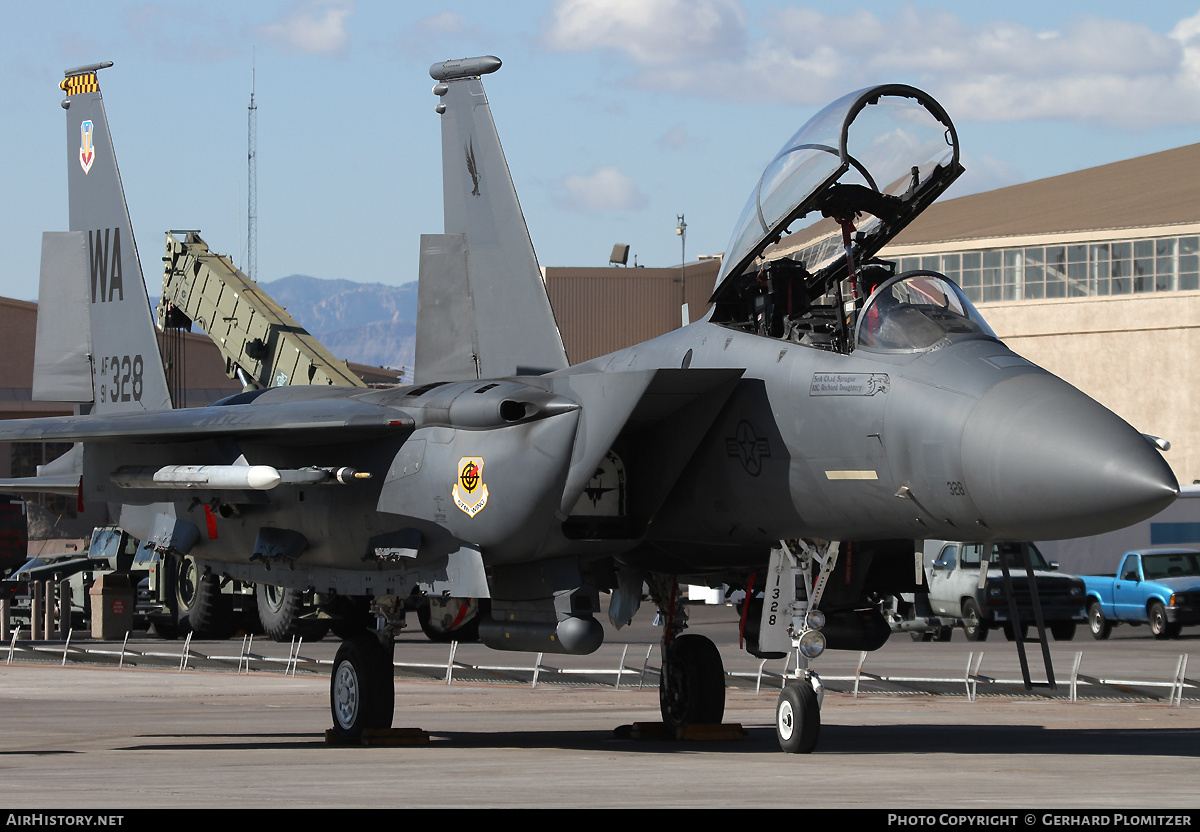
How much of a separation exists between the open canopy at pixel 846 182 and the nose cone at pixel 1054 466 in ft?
7.31

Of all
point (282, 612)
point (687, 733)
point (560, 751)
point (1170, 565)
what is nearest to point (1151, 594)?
point (1170, 565)

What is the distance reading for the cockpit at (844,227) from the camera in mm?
10078

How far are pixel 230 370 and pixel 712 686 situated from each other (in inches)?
690

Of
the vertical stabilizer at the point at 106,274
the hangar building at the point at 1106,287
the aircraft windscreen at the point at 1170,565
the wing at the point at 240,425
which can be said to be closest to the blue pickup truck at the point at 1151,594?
the aircraft windscreen at the point at 1170,565

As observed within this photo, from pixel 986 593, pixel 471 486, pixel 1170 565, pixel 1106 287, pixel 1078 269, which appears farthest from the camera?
pixel 1078 269

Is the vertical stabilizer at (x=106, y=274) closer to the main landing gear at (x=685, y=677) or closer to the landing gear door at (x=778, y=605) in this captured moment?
the main landing gear at (x=685, y=677)

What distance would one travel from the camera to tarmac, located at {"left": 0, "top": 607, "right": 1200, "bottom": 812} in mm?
8180

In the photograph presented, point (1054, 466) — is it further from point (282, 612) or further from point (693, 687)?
point (282, 612)

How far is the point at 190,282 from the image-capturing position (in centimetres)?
2825

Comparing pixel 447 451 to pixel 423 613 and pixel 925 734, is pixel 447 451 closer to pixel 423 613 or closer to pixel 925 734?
pixel 925 734

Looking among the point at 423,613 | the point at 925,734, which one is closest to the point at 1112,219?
the point at 423,613

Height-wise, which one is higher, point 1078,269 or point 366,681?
point 1078,269

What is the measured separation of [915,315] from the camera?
388 inches

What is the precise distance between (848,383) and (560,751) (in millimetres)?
3849
